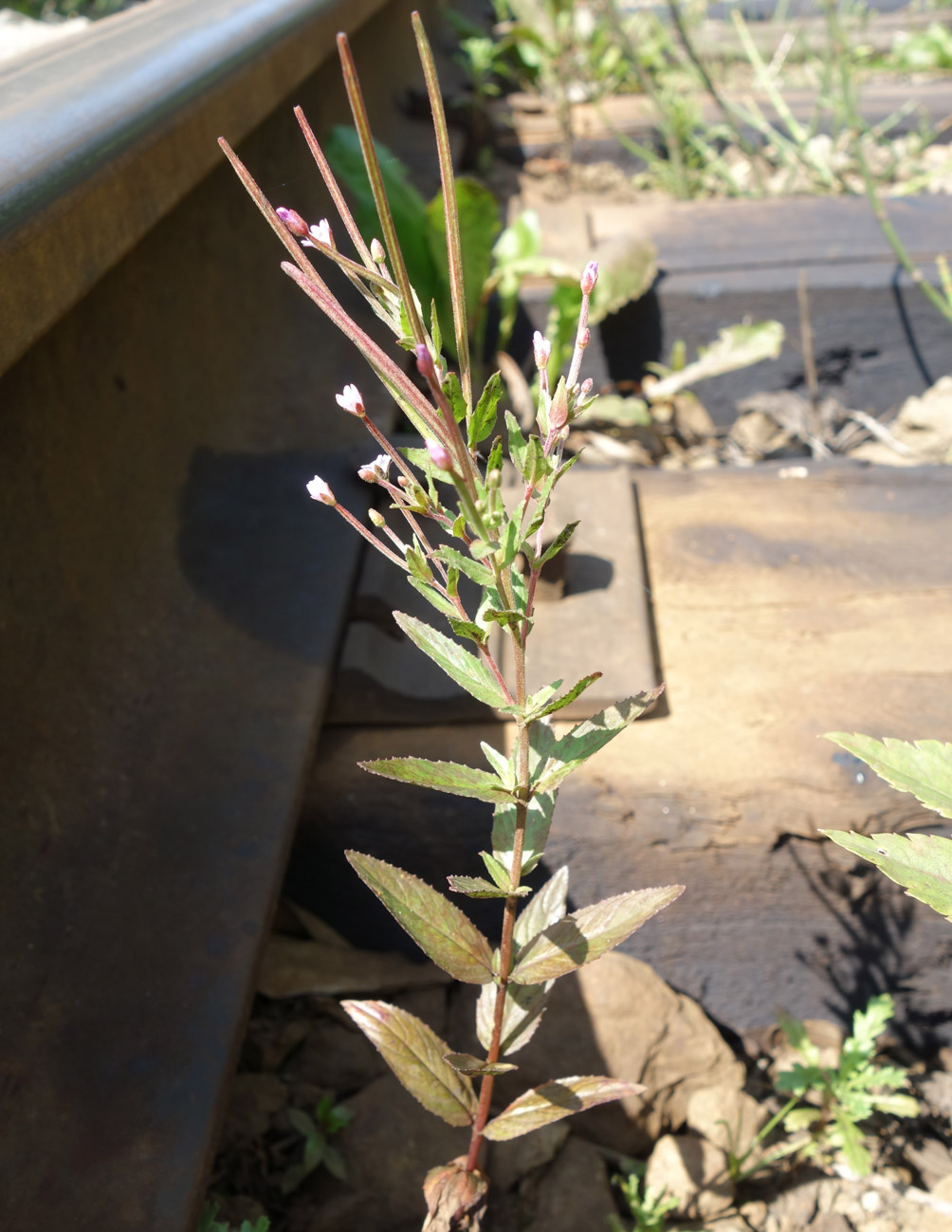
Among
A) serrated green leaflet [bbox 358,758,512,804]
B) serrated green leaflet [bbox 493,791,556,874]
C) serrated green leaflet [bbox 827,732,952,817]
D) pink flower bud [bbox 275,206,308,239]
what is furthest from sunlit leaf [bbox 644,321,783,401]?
pink flower bud [bbox 275,206,308,239]

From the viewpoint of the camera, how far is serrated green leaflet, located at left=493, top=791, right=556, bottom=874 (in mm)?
1032

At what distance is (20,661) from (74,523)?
255 mm

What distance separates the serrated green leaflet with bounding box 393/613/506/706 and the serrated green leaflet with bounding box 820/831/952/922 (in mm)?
353

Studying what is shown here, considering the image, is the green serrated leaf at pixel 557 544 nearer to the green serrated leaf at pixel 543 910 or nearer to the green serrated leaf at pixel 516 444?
the green serrated leaf at pixel 516 444

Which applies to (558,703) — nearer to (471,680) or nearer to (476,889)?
(471,680)

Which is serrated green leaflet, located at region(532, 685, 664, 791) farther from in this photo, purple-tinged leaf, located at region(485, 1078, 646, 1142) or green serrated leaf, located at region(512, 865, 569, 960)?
purple-tinged leaf, located at region(485, 1078, 646, 1142)

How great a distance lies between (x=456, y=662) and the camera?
3.10 feet

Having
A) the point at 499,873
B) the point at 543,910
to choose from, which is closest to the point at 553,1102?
the point at 543,910

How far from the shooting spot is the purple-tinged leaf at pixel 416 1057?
114 cm

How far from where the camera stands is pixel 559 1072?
1.68 meters

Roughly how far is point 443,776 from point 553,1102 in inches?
19.2

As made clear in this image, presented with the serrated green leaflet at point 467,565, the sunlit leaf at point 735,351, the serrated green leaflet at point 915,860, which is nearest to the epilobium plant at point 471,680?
the serrated green leaflet at point 467,565

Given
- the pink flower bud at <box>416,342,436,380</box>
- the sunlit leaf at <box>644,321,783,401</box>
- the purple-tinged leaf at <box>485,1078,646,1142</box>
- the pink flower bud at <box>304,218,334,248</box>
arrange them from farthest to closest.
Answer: the sunlit leaf at <box>644,321,783,401</box>
the purple-tinged leaf at <box>485,1078,646,1142</box>
the pink flower bud at <box>304,218,334,248</box>
the pink flower bud at <box>416,342,436,380</box>

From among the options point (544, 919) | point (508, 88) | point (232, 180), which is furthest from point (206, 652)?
point (508, 88)
